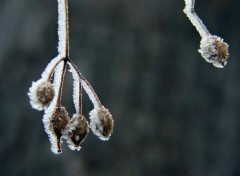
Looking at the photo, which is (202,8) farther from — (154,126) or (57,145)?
(57,145)

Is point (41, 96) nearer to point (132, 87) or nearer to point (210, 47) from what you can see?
point (210, 47)

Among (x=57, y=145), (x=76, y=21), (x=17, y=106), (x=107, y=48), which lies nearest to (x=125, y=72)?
(x=107, y=48)

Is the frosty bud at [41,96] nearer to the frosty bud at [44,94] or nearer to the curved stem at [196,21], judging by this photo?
the frosty bud at [44,94]

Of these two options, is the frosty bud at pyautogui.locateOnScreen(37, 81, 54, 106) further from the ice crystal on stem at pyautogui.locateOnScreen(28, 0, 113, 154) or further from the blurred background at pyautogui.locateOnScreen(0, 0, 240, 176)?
the blurred background at pyautogui.locateOnScreen(0, 0, 240, 176)

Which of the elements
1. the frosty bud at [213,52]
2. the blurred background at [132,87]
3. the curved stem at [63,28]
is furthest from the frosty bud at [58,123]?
the blurred background at [132,87]

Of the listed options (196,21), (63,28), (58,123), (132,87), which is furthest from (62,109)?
(132,87)

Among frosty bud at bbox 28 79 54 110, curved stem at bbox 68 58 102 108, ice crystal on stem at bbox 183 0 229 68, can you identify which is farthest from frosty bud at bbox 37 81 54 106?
ice crystal on stem at bbox 183 0 229 68
